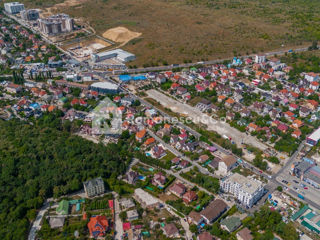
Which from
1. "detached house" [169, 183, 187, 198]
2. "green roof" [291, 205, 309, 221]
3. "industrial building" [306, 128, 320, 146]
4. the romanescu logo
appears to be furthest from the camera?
the romanescu logo

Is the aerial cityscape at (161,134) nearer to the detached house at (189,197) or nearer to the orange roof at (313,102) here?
the detached house at (189,197)

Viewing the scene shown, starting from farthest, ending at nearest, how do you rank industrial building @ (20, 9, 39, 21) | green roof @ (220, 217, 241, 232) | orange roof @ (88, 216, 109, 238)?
industrial building @ (20, 9, 39, 21)
green roof @ (220, 217, 241, 232)
orange roof @ (88, 216, 109, 238)

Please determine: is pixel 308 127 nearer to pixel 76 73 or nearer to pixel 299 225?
pixel 299 225

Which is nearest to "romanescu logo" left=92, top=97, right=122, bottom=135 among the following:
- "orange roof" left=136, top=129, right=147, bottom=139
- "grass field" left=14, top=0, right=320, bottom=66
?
"orange roof" left=136, top=129, right=147, bottom=139

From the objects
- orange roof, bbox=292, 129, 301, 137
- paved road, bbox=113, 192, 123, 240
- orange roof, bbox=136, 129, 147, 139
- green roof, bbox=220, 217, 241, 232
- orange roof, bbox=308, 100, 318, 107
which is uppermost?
orange roof, bbox=308, 100, 318, 107

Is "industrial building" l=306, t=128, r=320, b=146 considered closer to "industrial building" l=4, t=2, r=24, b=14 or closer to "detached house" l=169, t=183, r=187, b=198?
"detached house" l=169, t=183, r=187, b=198

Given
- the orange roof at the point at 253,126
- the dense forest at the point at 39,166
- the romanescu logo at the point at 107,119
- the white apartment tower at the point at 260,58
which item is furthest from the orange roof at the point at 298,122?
the romanescu logo at the point at 107,119
